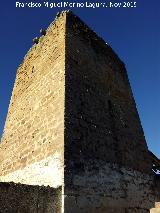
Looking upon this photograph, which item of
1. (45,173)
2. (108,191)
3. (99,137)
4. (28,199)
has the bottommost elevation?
(28,199)

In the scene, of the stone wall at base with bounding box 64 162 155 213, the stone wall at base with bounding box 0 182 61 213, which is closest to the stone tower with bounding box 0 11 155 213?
the stone wall at base with bounding box 64 162 155 213

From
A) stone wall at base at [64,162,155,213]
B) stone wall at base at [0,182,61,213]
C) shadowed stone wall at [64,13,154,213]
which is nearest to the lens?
stone wall at base at [0,182,61,213]

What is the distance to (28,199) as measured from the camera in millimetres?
4293

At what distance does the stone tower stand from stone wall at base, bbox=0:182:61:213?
0.59ft

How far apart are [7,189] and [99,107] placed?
3029mm

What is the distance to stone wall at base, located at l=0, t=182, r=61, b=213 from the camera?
13.4ft

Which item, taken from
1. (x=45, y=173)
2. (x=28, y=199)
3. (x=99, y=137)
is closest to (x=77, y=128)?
(x=99, y=137)

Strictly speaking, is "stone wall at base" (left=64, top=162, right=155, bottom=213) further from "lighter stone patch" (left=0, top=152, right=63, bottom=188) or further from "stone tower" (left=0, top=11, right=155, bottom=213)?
"lighter stone patch" (left=0, top=152, right=63, bottom=188)

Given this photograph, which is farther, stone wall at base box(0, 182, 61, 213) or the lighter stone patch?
the lighter stone patch

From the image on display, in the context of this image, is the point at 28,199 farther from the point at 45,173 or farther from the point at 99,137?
the point at 99,137

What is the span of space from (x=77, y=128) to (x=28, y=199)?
66.9 inches

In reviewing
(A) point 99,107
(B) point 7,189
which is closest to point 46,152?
(B) point 7,189

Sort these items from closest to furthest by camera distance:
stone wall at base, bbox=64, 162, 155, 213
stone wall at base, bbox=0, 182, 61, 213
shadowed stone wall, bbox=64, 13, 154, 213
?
stone wall at base, bbox=0, 182, 61, 213
stone wall at base, bbox=64, 162, 155, 213
shadowed stone wall, bbox=64, 13, 154, 213

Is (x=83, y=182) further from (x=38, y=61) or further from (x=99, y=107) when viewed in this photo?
(x=38, y=61)
